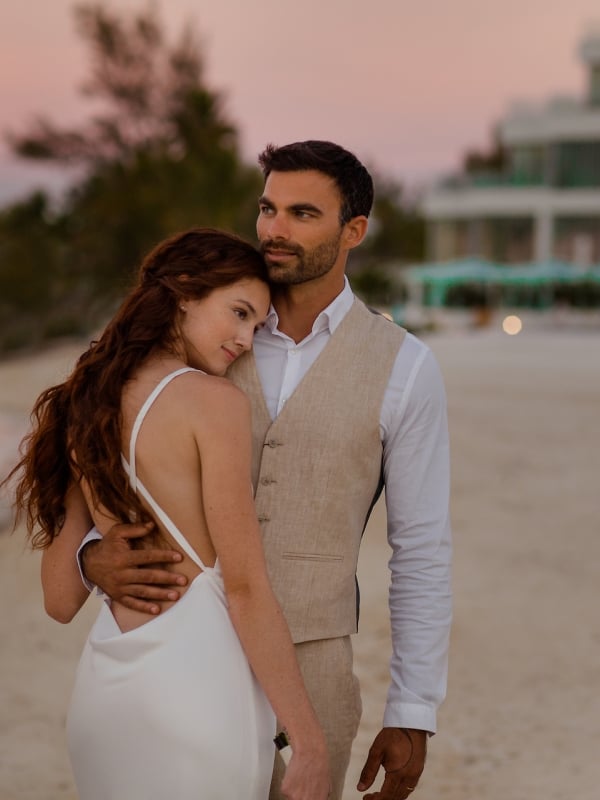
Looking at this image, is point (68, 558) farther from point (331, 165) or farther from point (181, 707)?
point (331, 165)

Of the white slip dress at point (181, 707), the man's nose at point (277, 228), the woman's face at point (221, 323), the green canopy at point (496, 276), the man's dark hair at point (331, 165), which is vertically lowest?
the green canopy at point (496, 276)

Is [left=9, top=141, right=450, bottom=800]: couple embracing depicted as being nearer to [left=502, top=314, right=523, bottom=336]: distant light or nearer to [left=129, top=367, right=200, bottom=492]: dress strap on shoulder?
[left=129, top=367, right=200, bottom=492]: dress strap on shoulder

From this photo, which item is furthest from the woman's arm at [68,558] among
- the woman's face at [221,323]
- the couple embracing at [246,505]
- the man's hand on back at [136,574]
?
the woman's face at [221,323]

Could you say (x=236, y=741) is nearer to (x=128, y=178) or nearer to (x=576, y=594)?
(x=576, y=594)

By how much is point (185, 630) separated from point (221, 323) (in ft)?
1.87

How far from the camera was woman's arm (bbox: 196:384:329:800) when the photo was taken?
6.29ft

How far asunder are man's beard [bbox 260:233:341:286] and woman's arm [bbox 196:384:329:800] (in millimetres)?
434

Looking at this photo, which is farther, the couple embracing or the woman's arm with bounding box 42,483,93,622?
the woman's arm with bounding box 42,483,93,622

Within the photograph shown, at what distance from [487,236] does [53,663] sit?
43.4 m

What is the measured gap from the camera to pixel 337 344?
2.41 meters

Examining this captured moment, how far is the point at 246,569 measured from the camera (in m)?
1.94

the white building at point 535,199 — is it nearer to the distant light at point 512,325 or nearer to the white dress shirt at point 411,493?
the distant light at point 512,325

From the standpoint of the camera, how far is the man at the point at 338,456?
2.33m

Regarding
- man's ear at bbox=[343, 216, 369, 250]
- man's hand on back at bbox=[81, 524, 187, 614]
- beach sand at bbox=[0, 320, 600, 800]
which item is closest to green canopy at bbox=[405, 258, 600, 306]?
beach sand at bbox=[0, 320, 600, 800]
